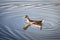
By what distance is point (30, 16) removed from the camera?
980mm

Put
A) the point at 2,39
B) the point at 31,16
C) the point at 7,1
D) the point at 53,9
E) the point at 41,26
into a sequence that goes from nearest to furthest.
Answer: the point at 2,39
the point at 41,26
the point at 31,16
the point at 53,9
the point at 7,1

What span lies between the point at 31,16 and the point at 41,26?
151mm

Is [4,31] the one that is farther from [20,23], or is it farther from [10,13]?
[10,13]

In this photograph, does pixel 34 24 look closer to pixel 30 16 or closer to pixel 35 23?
pixel 35 23

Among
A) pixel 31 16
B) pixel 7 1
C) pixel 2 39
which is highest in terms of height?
pixel 7 1

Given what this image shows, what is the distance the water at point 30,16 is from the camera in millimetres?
777

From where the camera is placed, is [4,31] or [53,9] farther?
[53,9]

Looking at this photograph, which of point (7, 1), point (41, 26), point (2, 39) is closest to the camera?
point (2, 39)

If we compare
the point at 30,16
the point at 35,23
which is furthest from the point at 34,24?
the point at 30,16

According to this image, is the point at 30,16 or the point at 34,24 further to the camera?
the point at 30,16

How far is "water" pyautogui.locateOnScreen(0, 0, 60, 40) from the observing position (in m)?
0.78

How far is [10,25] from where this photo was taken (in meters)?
0.87

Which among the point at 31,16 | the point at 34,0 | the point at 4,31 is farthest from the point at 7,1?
the point at 4,31

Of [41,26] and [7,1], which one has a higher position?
[7,1]
